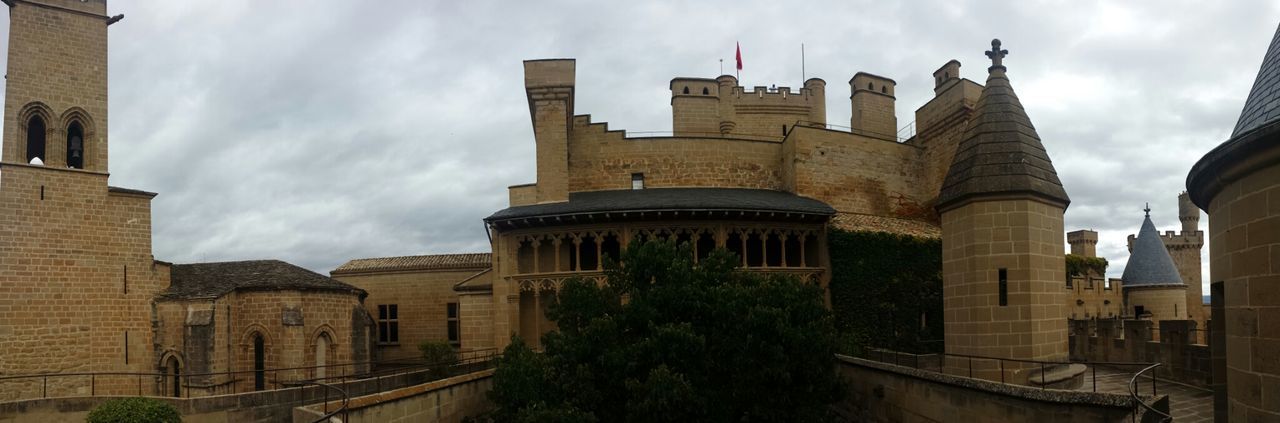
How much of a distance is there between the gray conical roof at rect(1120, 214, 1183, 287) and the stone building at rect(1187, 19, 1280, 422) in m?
32.0

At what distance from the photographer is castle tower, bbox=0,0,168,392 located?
21891mm

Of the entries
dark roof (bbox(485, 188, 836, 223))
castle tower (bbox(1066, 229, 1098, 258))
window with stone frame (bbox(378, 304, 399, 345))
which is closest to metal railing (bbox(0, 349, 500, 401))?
dark roof (bbox(485, 188, 836, 223))

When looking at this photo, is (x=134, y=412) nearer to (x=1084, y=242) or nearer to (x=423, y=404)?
(x=423, y=404)

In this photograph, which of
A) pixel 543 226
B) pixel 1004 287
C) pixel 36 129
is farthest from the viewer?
pixel 543 226

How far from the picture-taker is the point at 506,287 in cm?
2455

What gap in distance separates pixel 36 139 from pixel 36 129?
345 mm

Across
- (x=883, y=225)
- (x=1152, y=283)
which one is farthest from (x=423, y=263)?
(x=1152, y=283)

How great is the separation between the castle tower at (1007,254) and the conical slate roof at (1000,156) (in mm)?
22

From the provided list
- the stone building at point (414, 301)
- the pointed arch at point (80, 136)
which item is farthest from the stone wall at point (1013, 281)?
the pointed arch at point (80, 136)

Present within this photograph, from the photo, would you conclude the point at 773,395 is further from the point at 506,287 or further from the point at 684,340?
the point at 506,287

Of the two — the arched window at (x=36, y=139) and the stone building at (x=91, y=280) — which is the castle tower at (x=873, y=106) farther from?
the arched window at (x=36, y=139)

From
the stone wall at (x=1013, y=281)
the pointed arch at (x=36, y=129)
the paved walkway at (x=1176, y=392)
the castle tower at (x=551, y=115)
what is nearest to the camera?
the paved walkway at (x=1176, y=392)

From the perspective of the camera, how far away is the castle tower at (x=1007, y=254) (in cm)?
1370

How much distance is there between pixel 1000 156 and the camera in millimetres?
14359
